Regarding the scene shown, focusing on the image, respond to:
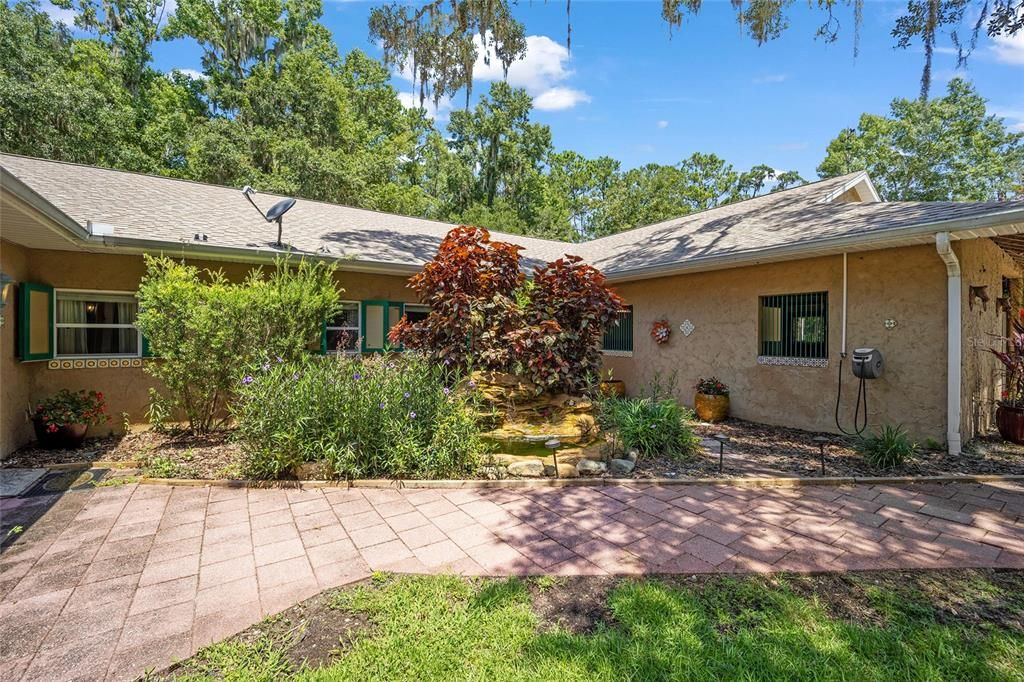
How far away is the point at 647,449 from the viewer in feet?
17.7

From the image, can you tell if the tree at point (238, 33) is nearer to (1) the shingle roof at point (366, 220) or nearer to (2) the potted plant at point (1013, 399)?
(1) the shingle roof at point (366, 220)

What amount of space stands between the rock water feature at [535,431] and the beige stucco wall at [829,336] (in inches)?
143

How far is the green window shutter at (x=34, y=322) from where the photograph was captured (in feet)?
17.1

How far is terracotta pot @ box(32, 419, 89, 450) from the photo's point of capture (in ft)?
17.5

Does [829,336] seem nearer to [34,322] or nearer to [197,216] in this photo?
[197,216]

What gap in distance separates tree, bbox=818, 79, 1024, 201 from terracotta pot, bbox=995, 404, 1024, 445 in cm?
2083

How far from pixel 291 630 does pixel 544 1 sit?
7786mm

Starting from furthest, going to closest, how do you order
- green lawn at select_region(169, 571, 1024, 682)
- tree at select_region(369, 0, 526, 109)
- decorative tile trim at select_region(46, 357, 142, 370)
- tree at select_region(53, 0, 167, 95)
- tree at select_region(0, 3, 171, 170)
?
tree at select_region(53, 0, 167, 95) < tree at select_region(0, 3, 171, 170) < tree at select_region(369, 0, 526, 109) < decorative tile trim at select_region(46, 357, 142, 370) < green lawn at select_region(169, 571, 1024, 682)

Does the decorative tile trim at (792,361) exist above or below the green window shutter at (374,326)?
below

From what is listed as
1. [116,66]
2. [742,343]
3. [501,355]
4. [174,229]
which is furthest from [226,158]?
[742,343]

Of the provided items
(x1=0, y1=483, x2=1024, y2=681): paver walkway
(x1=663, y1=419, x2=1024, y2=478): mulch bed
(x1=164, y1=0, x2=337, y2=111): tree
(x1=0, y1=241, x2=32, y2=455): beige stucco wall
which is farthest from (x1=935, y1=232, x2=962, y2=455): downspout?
(x1=164, y1=0, x2=337, y2=111): tree

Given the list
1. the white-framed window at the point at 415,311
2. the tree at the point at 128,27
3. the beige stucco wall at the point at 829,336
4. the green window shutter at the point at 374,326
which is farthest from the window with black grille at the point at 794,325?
the tree at the point at 128,27

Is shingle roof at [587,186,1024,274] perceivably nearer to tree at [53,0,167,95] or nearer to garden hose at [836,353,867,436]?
garden hose at [836,353,867,436]

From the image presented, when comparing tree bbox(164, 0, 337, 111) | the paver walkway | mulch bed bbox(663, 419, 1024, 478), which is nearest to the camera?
the paver walkway
